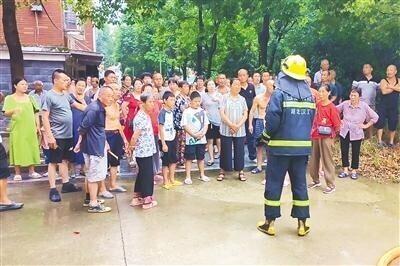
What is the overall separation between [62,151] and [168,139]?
59.8 inches

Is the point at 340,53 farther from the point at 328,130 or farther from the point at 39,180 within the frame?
the point at 39,180

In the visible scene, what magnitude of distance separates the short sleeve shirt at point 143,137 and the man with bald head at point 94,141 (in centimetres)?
42

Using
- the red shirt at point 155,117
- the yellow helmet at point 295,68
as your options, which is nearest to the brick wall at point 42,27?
the red shirt at point 155,117

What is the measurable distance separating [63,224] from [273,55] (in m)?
13.9

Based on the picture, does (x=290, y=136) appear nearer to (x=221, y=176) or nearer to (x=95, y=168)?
(x=95, y=168)

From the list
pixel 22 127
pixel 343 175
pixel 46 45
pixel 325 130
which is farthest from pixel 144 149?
pixel 46 45

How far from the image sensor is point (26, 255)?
4.34 metres

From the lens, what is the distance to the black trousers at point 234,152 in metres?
7.16

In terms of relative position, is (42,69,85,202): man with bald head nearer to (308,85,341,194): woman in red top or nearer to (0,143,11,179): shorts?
(0,143,11,179): shorts

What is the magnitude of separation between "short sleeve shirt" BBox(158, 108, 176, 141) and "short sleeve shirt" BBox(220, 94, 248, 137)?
91 centimetres

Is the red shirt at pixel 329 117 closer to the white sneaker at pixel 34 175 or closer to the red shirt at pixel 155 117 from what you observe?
the red shirt at pixel 155 117

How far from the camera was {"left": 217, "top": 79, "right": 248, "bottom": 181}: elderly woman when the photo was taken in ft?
23.2

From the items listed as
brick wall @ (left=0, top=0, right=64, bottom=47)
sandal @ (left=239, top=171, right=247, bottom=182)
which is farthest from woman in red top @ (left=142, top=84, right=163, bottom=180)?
brick wall @ (left=0, top=0, right=64, bottom=47)

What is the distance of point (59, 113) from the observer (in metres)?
6.12
